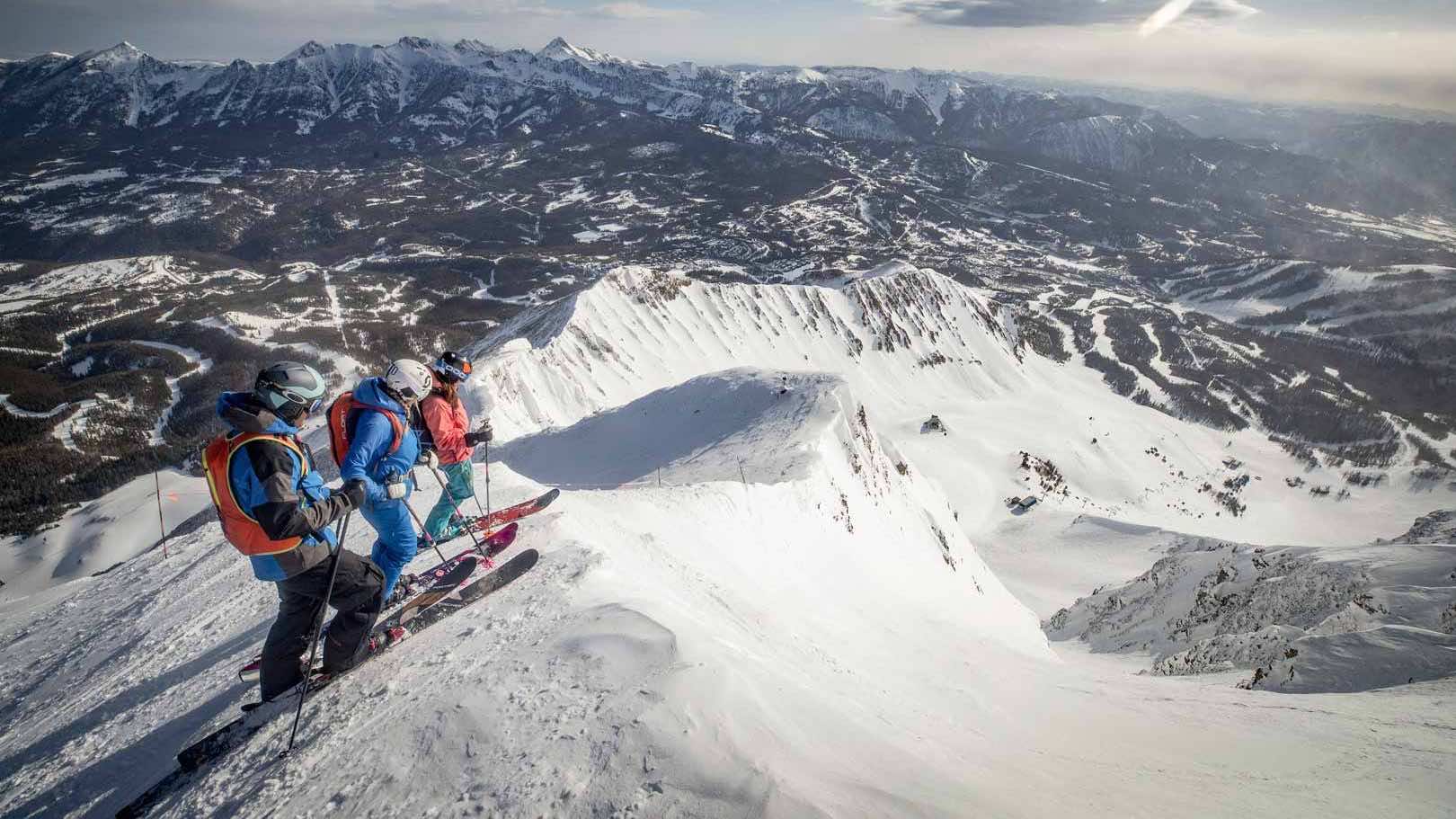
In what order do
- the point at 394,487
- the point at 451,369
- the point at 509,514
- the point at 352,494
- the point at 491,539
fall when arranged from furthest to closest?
the point at 509,514
the point at 491,539
the point at 451,369
the point at 394,487
the point at 352,494

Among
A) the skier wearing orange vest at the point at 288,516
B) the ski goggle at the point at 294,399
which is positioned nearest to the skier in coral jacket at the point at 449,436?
the skier wearing orange vest at the point at 288,516

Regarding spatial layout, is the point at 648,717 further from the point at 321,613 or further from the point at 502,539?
the point at 502,539

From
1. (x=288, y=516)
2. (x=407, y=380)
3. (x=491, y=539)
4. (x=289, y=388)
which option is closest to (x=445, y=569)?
(x=491, y=539)

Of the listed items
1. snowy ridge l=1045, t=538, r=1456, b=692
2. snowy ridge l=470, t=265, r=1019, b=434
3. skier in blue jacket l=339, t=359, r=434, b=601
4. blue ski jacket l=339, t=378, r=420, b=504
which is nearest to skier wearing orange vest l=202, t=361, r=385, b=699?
blue ski jacket l=339, t=378, r=420, b=504

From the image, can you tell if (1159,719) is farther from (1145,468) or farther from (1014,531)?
(1145,468)

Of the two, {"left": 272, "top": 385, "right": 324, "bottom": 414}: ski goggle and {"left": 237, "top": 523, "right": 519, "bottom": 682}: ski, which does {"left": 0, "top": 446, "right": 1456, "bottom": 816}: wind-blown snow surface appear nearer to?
{"left": 237, "top": 523, "right": 519, "bottom": 682}: ski

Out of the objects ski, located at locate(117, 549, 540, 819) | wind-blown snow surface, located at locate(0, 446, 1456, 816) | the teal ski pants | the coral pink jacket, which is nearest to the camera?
wind-blown snow surface, located at locate(0, 446, 1456, 816)
